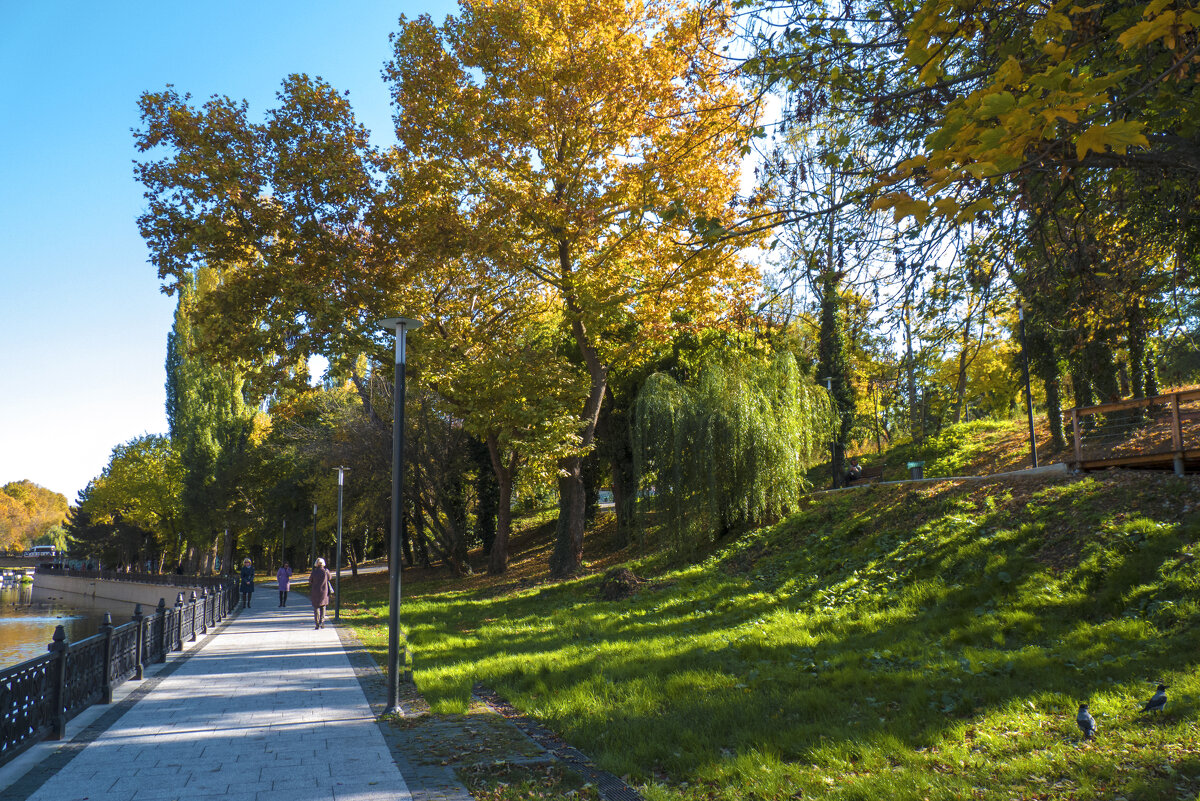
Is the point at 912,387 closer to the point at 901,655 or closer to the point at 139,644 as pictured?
the point at 901,655

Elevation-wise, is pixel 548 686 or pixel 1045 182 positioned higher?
pixel 1045 182

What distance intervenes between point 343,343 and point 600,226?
691 centimetres

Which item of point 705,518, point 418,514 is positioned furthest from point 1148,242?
point 418,514

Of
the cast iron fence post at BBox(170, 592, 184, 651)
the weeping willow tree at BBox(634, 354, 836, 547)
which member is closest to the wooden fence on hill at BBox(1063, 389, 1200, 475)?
the weeping willow tree at BBox(634, 354, 836, 547)

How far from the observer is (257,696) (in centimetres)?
923

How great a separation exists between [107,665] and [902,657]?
30.1 ft

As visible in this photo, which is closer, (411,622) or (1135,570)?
(1135,570)

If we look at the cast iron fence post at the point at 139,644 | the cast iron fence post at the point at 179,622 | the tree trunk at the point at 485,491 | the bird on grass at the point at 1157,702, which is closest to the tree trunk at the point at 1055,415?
the bird on grass at the point at 1157,702

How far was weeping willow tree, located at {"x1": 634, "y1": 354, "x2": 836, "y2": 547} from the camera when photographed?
18.7m

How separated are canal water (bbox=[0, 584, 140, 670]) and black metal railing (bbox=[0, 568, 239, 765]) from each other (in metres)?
8.01

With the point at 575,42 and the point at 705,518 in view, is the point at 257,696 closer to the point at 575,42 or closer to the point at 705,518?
the point at 705,518

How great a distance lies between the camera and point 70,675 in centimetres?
762

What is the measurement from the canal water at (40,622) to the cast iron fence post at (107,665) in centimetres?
1030

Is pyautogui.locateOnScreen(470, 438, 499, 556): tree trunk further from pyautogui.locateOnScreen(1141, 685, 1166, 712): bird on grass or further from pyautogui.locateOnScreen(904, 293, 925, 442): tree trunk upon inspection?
pyautogui.locateOnScreen(1141, 685, 1166, 712): bird on grass
